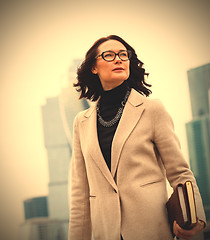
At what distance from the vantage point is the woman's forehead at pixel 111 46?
4.32ft

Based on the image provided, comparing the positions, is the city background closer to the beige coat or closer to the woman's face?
the woman's face

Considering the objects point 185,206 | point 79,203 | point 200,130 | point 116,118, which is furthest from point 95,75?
point 200,130

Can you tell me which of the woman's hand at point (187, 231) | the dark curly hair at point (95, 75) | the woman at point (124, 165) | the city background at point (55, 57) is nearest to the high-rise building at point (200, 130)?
the city background at point (55, 57)

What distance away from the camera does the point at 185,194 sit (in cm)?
92

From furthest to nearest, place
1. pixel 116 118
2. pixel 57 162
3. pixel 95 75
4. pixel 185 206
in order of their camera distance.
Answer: pixel 57 162
pixel 95 75
pixel 116 118
pixel 185 206

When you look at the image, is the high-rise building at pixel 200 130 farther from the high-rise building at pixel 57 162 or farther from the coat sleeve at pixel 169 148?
the coat sleeve at pixel 169 148

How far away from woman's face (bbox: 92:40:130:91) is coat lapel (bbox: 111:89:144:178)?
13 centimetres

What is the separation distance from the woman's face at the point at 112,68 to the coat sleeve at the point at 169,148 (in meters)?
0.25

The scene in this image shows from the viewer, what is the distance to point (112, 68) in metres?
1.28

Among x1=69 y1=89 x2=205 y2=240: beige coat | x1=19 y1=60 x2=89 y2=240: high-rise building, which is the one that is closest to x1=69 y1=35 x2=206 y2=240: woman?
x1=69 y1=89 x2=205 y2=240: beige coat

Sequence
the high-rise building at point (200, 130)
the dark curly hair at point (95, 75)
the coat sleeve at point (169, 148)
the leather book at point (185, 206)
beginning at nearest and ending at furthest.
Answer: the leather book at point (185, 206), the coat sleeve at point (169, 148), the dark curly hair at point (95, 75), the high-rise building at point (200, 130)

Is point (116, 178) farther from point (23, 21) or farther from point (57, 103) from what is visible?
point (23, 21)

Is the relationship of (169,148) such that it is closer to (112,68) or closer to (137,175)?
(137,175)

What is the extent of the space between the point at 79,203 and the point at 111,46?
84cm
